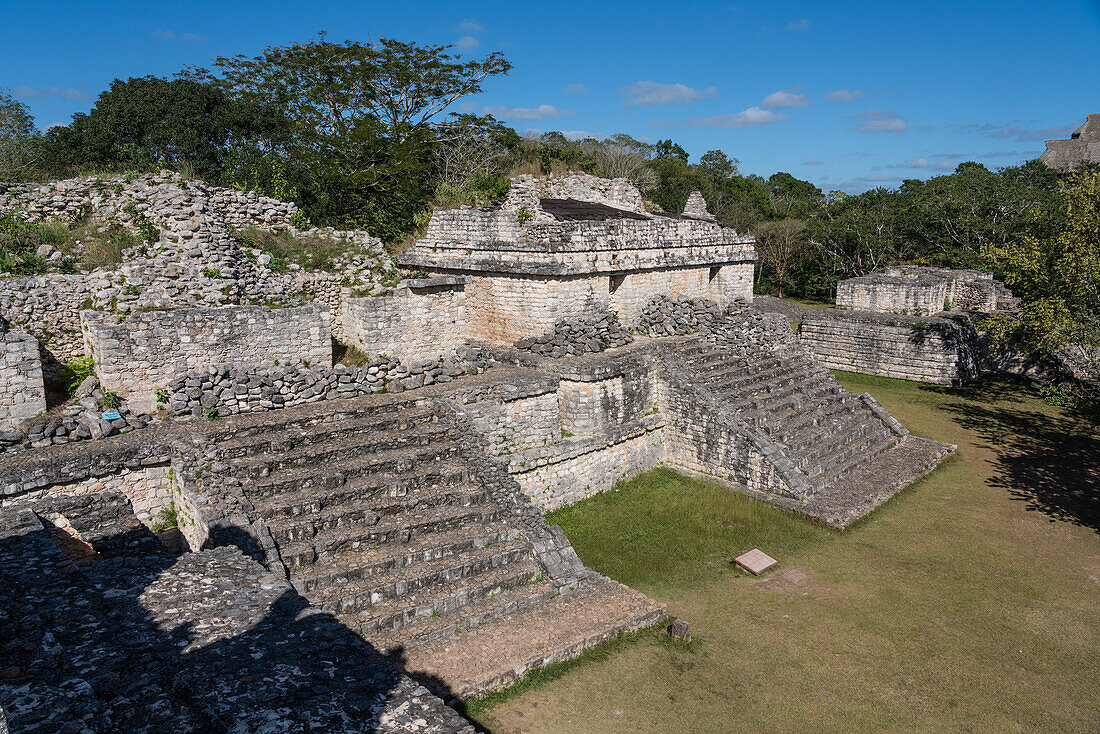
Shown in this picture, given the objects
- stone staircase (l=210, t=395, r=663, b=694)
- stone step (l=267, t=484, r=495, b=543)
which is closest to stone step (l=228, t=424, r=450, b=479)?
stone staircase (l=210, t=395, r=663, b=694)

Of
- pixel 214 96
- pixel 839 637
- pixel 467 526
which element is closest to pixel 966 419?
pixel 839 637

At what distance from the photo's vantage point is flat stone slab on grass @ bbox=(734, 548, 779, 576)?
27.3 ft

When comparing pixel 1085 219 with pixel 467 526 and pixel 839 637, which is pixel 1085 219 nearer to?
pixel 839 637

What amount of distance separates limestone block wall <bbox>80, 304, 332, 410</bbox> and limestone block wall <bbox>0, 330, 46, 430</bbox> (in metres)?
0.68

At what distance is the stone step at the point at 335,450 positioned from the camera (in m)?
7.66

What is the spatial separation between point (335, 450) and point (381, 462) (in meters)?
0.59

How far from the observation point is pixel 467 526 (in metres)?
7.89

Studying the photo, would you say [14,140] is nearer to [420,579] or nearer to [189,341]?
[189,341]

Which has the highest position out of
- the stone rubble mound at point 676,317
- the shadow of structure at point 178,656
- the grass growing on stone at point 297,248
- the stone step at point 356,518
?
the grass growing on stone at point 297,248

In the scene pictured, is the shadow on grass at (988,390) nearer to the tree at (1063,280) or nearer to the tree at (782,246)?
the tree at (1063,280)

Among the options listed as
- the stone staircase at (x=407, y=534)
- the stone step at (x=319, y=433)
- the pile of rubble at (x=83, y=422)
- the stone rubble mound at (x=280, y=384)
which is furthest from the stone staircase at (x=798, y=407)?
the pile of rubble at (x=83, y=422)

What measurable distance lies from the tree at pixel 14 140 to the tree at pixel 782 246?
29682 millimetres

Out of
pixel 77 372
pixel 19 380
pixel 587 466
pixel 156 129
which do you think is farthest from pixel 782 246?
pixel 19 380

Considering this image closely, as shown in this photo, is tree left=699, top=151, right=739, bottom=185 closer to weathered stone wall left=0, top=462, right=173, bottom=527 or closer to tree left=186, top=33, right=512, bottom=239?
tree left=186, top=33, right=512, bottom=239
